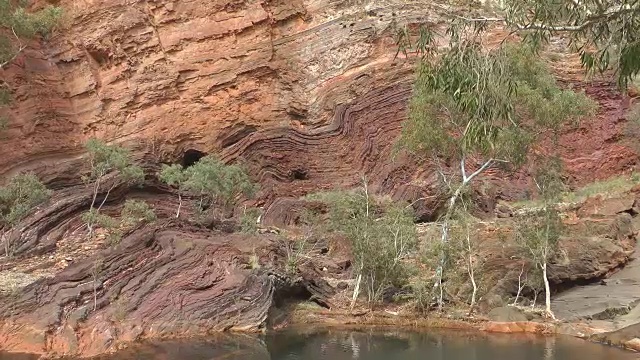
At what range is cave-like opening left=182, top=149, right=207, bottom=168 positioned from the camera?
93.6 ft

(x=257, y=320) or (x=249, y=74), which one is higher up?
(x=249, y=74)

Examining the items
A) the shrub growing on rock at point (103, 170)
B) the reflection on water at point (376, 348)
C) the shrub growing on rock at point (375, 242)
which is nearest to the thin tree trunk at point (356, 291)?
the shrub growing on rock at point (375, 242)

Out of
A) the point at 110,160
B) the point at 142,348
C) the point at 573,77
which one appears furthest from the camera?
the point at 573,77

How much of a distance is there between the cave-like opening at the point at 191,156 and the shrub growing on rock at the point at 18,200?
343 inches

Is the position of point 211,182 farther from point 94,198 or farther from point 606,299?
point 606,299

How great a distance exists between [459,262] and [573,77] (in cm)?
1701

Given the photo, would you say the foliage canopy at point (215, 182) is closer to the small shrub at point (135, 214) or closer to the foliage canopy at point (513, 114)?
the small shrub at point (135, 214)

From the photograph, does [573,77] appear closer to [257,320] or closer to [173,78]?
[173,78]

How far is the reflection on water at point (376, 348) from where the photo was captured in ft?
45.4

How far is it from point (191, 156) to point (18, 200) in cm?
1013

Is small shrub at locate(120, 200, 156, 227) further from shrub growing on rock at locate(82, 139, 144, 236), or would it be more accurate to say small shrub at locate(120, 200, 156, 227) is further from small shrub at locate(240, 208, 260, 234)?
small shrub at locate(240, 208, 260, 234)

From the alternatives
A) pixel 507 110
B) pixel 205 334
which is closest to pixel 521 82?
pixel 507 110

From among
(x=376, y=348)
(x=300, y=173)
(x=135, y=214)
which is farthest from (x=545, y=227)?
(x=300, y=173)

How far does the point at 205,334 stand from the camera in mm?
15867
